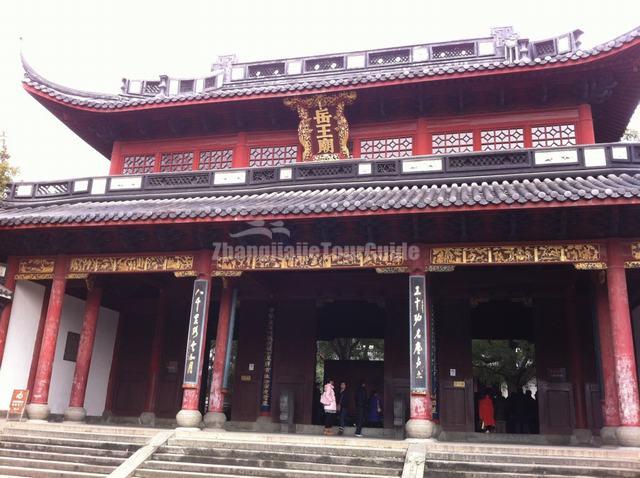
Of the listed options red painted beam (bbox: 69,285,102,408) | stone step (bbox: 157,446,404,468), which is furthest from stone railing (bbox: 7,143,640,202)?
stone step (bbox: 157,446,404,468)

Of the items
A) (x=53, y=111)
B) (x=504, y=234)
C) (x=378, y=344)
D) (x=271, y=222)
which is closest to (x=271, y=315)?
(x=271, y=222)

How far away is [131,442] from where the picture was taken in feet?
33.9

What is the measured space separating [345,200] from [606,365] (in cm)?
566

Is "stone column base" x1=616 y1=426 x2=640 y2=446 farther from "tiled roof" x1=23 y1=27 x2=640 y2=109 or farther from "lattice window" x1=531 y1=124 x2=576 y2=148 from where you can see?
"tiled roof" x1=23 y1=27 x2=640 y2=109

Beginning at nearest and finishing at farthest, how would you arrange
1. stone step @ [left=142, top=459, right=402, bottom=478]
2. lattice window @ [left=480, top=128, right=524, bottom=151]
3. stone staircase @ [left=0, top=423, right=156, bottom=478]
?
stone step @ [left=142, top=459, right=402, bottom=478] < stone staircase @ [left=0, top=423, right=156, bottom=478] < lattice window @ [left=480, top=128, right=524, bottom=151]

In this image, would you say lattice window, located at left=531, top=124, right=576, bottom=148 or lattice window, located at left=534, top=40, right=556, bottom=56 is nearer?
lattice window, located at left=531, top=124, right=576, bottom=148

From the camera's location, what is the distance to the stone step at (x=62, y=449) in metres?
10.1

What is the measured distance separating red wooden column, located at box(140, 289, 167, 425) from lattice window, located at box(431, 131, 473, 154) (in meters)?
7.87

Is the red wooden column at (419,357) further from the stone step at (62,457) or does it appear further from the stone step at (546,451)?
the stone step at (62,457)

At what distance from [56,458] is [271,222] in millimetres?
5545

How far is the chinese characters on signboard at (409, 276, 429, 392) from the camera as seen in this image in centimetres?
1066

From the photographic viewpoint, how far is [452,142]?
13.8 meters

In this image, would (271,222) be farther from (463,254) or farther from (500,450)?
(500,450)

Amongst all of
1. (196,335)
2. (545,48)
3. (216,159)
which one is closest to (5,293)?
(196,335)
